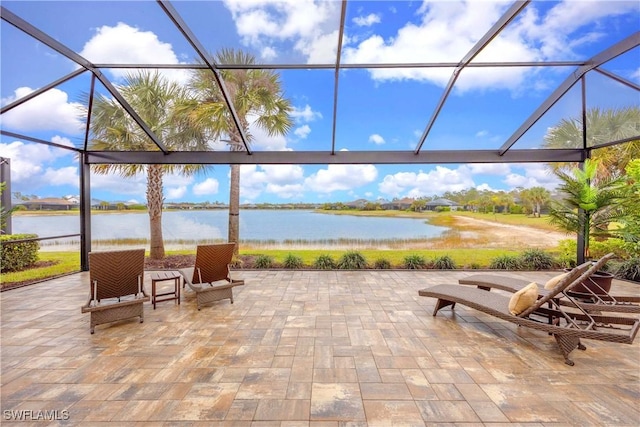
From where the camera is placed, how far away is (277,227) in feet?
33.9

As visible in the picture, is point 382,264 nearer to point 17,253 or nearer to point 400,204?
point 400,204

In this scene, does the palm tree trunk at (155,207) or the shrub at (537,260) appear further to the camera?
the palm tree trunk at (155,207)

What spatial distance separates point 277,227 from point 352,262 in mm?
3229

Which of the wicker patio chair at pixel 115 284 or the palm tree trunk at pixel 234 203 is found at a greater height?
the palm tree trunk at pixel 234 203

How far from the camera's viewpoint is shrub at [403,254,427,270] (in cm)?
823

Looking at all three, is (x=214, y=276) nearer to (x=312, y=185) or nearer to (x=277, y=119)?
(x=277, y=119)

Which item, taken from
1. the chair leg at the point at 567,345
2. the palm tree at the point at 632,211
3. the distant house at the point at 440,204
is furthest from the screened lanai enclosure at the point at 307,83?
the chair leg at the point at 567,345

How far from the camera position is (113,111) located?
7.48 meters

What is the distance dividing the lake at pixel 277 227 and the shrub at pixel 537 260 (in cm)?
252

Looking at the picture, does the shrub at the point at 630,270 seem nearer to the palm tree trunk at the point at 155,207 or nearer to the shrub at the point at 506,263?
the shrub at the point at 506,263

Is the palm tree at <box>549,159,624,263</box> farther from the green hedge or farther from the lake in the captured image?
the green hedge

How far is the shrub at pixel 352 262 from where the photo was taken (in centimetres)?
825

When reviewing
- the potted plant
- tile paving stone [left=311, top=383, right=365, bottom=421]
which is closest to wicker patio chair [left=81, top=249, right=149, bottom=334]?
tile paving stone [left=311, top=383, right=365, bottom=421]

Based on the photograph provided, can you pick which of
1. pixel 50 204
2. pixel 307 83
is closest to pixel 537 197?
pixel 307 83
